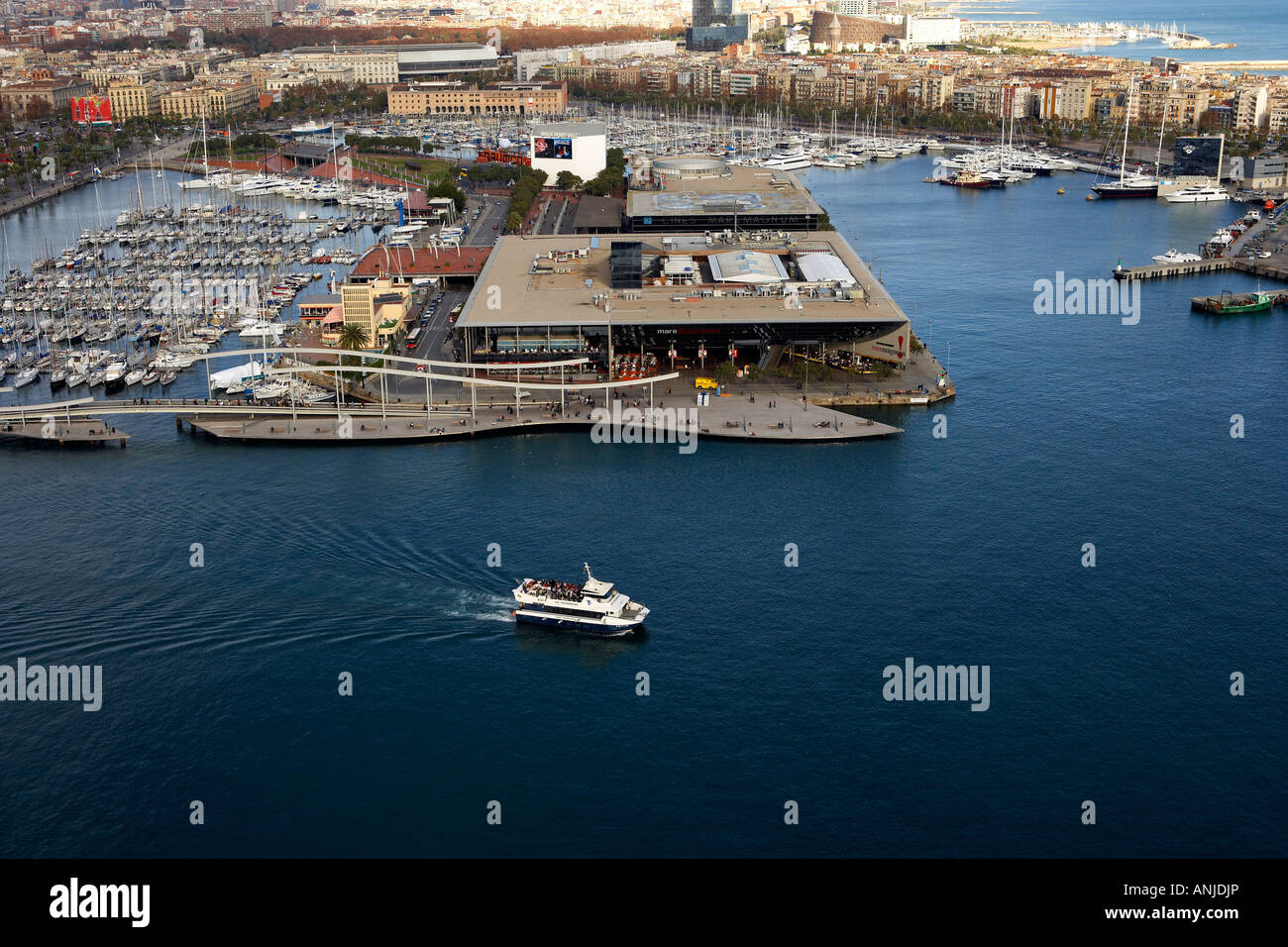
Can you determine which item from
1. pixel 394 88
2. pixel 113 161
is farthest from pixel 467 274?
pixel 394 88

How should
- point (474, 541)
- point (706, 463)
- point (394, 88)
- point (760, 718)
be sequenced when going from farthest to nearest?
point (394, 88) < point (706, 463) < point (474, 541) < point (760, 718)

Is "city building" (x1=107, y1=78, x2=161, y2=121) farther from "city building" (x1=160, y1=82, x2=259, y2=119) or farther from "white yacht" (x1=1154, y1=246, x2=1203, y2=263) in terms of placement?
"white yacht" (x1=1154, y1=246, x2=1203, y2=263)

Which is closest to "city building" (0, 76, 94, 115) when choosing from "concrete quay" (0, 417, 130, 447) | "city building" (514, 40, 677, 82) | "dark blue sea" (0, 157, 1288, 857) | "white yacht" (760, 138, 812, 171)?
"city building" (514, 40, 677, 82)

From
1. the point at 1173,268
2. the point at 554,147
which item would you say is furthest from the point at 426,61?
the point at 1173,268

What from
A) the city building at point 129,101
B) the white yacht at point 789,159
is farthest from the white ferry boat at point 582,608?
the city building at point 129,101

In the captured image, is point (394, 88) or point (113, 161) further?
point (394, 88)
